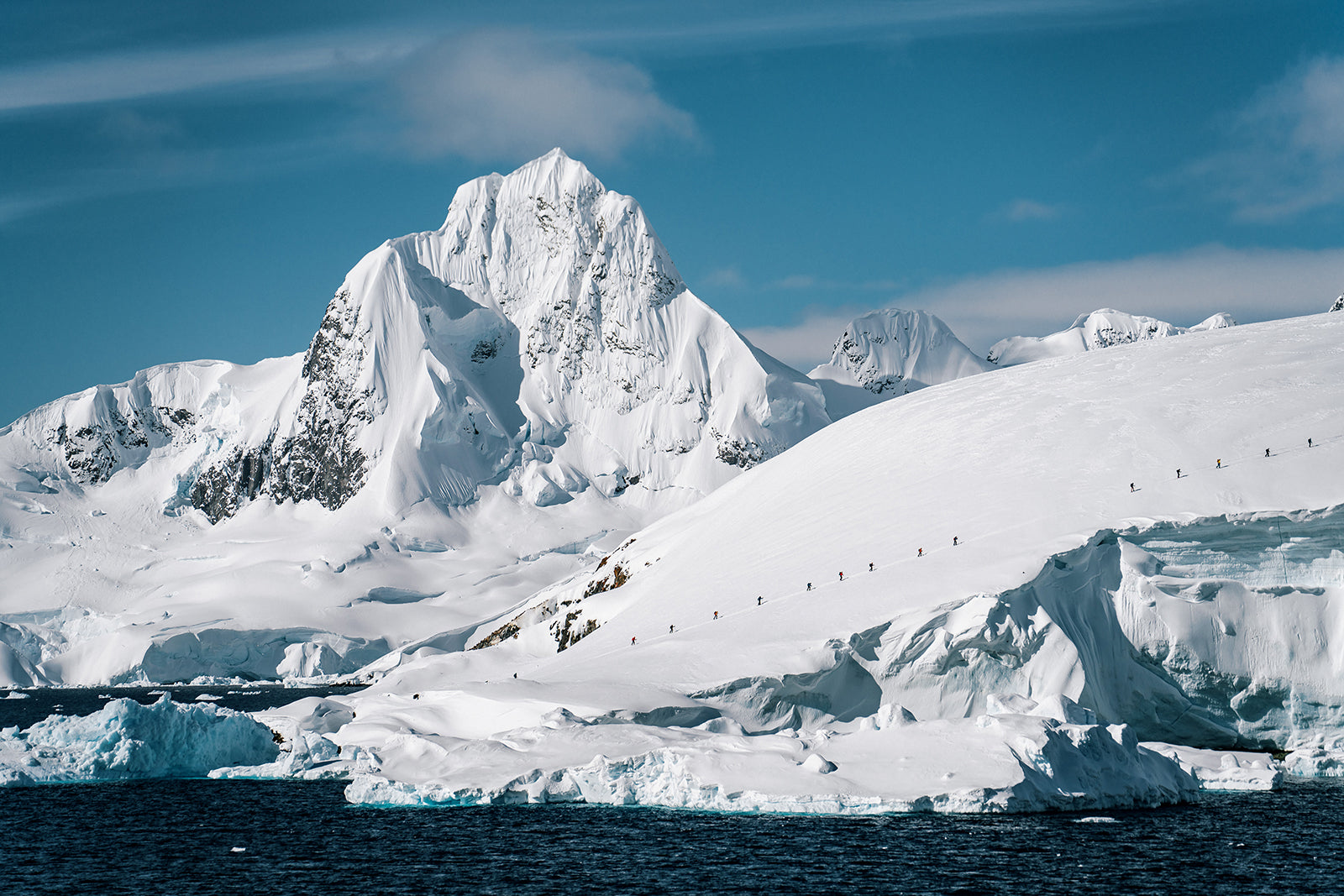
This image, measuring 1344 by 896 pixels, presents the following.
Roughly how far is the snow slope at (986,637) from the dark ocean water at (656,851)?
1.98m

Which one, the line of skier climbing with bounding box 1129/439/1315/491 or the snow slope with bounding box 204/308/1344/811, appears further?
the line of skier climbing with bounding box 1129/439/1315/491

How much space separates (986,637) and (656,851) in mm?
24309

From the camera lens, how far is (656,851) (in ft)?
122

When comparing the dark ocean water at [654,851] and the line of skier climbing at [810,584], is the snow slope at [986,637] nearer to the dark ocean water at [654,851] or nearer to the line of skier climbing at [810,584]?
the line of skier climbing at [810,584]

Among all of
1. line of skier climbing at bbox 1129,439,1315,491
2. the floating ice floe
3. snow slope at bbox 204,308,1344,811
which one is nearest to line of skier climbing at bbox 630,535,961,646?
snow slope at bbox 204,308,1344,811

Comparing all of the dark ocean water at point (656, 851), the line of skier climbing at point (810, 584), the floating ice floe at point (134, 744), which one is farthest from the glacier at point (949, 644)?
the dark ocean water at point (656, 851)

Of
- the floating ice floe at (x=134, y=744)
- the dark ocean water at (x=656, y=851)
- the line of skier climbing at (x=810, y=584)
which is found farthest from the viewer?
the line of skier climbing at (x=810, y=584)

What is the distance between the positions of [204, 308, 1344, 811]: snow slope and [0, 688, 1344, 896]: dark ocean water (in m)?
1.98

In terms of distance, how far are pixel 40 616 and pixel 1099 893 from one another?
7014 inches

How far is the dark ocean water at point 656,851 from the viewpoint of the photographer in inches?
1302

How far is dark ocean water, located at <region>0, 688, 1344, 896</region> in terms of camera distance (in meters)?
33.1

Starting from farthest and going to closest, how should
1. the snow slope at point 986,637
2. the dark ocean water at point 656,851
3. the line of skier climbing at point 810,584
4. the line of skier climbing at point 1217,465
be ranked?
the line of skier climbing at point 810,584 < the line of skier climbing at point 1217,465 < the snow slope at point 986,637 < the dark ocean water at point 656,851

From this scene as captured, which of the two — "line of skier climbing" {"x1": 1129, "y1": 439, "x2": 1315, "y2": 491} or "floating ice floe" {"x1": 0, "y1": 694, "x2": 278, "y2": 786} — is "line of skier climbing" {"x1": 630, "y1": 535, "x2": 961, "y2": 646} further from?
"floating ice floe" {"x1": 0, "y1": 694, "x2": 278, "y2": 786}

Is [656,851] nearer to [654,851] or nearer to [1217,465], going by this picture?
[654,851]
